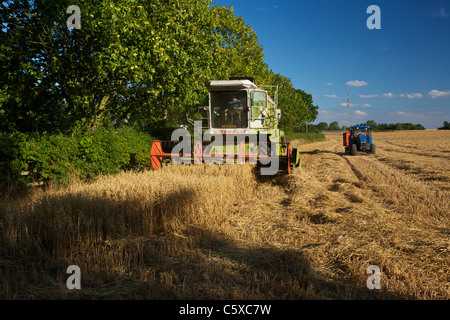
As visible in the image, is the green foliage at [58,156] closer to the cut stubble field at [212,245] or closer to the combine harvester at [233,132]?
A: the cut stubble field at [212,245]

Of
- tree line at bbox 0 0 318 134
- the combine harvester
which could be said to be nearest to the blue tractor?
the combine harvester

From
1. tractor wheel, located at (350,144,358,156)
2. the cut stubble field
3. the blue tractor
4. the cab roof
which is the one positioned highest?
the cab roof

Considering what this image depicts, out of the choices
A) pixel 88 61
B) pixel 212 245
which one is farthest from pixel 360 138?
pixel 212 245

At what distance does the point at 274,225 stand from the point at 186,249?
1815 mm

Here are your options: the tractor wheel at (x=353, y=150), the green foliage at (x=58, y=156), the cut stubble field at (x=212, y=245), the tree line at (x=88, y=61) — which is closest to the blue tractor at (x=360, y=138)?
the tractor wheel at (x=353, y=150)

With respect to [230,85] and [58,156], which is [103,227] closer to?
[58,156]

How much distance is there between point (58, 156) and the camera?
22.3ft

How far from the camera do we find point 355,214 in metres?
5.27

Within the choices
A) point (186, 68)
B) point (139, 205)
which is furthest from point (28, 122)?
point (139, 205)

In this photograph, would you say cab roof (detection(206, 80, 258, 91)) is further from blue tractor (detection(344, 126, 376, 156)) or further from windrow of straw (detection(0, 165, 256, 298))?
blue tractor (detection(344, 126, 376, 156))

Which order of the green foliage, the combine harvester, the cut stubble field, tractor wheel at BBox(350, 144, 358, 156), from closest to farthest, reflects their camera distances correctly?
the cut stubble field
the green foliage
the combine harvester
tractor wheel at BBox(350, 144, 358, 156)

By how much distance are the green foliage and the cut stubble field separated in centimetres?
101

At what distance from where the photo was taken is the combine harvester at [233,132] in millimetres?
8992

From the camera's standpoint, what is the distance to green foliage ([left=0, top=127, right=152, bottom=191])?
6102 mm
